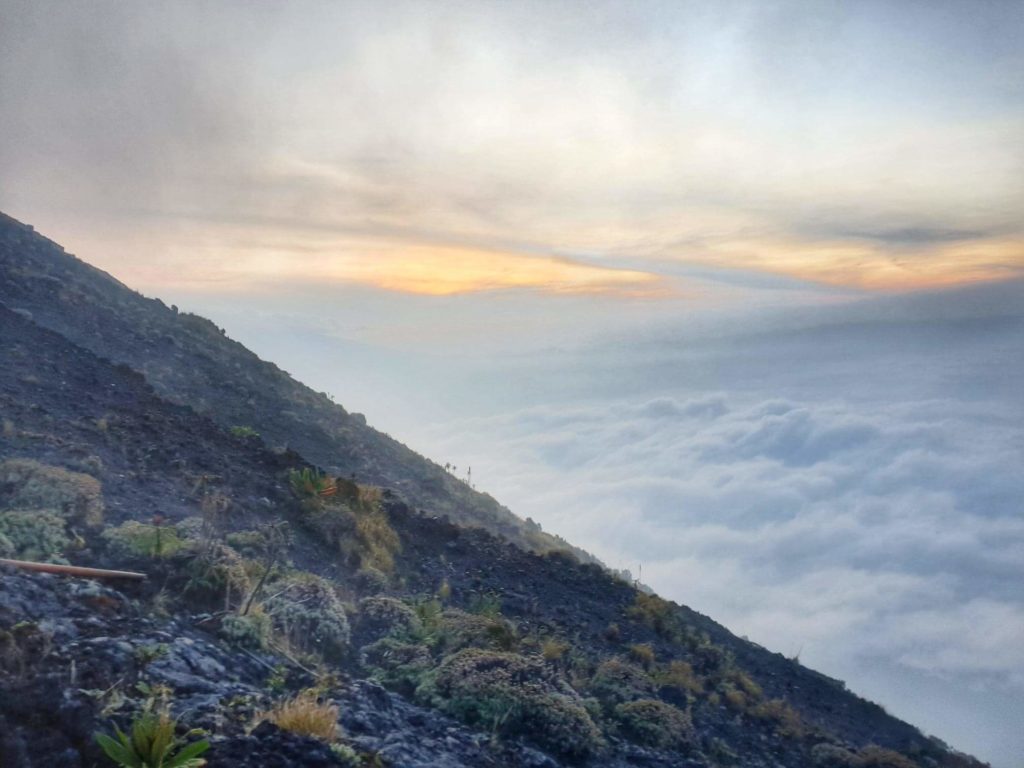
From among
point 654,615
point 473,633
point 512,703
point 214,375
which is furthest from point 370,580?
point 214,375

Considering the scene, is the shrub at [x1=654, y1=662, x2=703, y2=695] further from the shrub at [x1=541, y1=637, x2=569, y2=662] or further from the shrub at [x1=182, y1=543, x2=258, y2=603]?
the shrub at [x1=182, y1=543, x2=258, y2=603]

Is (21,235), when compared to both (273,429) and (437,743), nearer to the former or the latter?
(273,429)

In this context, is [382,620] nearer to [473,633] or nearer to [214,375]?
[473,633]

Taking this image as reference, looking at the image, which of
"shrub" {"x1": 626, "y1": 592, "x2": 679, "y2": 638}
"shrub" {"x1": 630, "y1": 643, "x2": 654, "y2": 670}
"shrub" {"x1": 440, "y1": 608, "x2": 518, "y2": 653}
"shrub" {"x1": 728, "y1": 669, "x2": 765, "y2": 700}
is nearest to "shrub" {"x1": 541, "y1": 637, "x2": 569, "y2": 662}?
"shrub" {"x1": 440, "y1": 608, "x2": 518, "y2": 653}

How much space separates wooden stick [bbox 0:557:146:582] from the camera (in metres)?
7.00

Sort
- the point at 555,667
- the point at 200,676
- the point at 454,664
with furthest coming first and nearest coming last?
the point at 555,667, the point at 454,664, the point at 200,676

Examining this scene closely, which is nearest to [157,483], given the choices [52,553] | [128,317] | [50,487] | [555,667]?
[50,487]

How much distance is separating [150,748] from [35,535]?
4.01 metres

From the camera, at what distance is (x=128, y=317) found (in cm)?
2234

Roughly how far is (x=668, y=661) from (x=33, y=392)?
37.7 ft

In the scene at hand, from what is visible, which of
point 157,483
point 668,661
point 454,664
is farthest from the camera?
point 668,661

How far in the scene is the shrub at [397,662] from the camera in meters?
8.11

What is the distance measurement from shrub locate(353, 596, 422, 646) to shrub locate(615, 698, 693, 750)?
2682 mm

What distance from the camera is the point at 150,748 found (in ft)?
16.6
